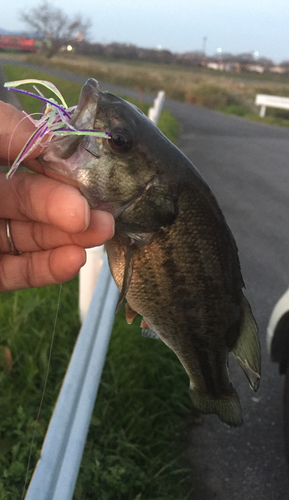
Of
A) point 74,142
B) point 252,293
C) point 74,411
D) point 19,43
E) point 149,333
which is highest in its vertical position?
point 19,43

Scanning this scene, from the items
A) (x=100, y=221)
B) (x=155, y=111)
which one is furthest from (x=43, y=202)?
(x=155, y=111)

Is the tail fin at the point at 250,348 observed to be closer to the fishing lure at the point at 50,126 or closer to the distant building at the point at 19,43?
the fishing lure at the point at 50,126

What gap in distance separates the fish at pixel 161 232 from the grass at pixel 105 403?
820 millimetres

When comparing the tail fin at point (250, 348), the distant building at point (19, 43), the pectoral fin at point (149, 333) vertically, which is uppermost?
the distant building at point (19, 43)

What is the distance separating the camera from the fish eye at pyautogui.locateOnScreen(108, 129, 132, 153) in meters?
1.47

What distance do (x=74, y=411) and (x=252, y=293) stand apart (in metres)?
3.63

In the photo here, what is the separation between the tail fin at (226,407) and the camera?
1.87 m

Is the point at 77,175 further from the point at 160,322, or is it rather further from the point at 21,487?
the point at 21,487

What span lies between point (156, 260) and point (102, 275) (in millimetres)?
1095

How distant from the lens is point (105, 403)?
9.75ft

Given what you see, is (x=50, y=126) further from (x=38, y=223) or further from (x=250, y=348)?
(x=250, y=348)

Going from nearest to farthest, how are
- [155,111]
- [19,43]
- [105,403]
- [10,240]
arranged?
[10,240] < [19,43] < [105,403] < [155,111]

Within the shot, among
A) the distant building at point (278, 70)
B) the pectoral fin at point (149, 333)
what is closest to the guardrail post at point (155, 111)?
the pectoral fin at point (149, 333)

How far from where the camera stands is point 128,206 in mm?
1565
